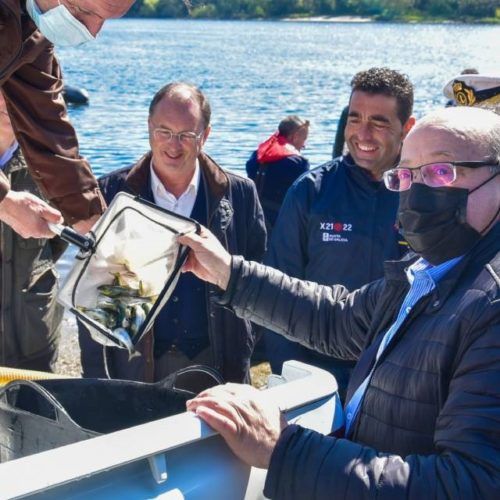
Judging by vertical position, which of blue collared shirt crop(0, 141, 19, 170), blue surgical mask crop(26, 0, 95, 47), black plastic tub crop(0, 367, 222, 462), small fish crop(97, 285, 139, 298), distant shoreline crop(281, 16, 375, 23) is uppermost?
blue surgical mask crop(26, 0, 95, 47)

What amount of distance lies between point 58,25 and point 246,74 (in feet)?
122

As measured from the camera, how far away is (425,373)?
7.61 feet

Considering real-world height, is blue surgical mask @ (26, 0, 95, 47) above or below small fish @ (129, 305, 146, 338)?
above

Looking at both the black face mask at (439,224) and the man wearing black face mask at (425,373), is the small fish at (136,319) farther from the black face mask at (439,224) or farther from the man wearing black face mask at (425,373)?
the black face mask at (439,224)

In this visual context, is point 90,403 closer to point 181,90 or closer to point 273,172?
point 181,90

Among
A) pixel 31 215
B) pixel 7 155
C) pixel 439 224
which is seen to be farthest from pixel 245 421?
pixel 7 155

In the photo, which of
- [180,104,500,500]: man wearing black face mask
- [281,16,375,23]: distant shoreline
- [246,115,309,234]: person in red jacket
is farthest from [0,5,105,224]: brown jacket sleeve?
[281,16,375,23]: distant shoreline

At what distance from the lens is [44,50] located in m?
3.93

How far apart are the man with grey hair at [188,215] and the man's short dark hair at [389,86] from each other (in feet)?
2.52

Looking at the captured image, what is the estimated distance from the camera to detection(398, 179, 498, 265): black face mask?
97.9 inches

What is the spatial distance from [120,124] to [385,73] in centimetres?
1937

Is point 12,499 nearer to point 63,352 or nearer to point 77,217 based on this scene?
point 77,217

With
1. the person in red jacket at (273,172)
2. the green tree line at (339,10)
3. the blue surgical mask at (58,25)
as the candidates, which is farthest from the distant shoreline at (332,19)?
the blue surgical mask at (58,25)

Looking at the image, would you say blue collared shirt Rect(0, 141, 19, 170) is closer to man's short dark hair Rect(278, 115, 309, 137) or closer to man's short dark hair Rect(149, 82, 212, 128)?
man's short dark hair Rect(149, 82, 212, 128)
